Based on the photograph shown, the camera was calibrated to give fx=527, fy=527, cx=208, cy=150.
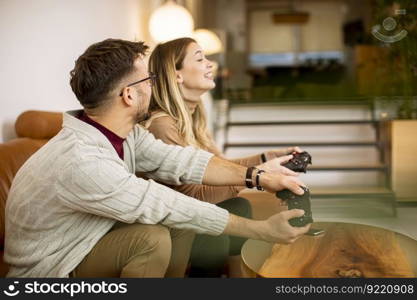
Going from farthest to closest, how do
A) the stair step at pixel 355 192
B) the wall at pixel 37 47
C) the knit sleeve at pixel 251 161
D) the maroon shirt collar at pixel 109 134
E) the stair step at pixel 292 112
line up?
1. the stair step at pixel 292 112
2. the knit sleeve at pixel 251 161
3. the wall at pixel 37 47
4. the stair step at pixel 355 192
5. the maroon shirt collar at pixel 109 134

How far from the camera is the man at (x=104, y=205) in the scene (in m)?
1.12

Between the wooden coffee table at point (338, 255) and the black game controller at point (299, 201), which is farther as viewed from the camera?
the black game controller at point (299, 201)

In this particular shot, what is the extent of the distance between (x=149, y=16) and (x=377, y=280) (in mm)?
2521

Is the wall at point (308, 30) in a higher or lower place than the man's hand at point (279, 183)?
higher

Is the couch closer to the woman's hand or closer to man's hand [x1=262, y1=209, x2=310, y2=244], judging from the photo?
man's hand [x1=262, y1=209, x2=310, y2=244]

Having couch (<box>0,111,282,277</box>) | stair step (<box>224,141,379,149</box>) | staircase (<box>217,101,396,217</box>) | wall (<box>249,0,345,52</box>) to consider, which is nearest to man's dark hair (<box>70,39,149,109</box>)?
couch (<box>0,111,282,277</box>)

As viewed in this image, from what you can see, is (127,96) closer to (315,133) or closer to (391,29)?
(391,29)

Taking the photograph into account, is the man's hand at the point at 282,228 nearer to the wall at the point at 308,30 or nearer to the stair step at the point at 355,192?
the stair step at the point at 355,192

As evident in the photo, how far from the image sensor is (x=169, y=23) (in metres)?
3.22

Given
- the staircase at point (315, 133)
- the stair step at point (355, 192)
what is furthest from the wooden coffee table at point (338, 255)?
the staircase at point (315, 133)

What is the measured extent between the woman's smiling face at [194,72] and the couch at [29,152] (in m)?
0.36

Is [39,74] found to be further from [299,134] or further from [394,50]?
[299,134]

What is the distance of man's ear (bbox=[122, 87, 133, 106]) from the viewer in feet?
3.99

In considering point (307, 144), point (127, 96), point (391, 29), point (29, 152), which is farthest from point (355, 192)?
point (307, 144)
